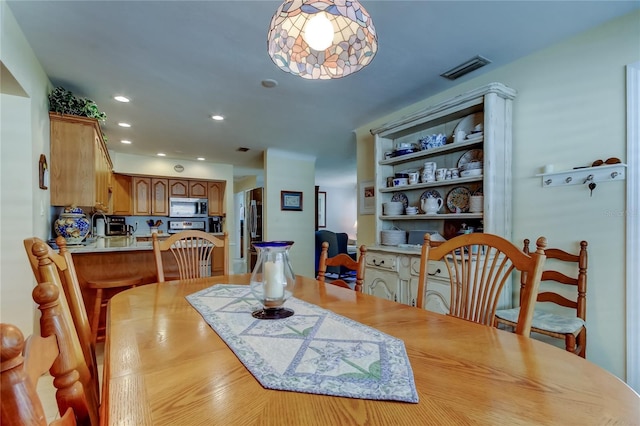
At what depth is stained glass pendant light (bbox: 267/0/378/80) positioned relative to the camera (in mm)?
1140

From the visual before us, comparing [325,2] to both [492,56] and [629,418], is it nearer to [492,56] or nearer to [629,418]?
[629,418]

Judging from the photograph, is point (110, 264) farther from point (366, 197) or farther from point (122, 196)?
point (122, 196)

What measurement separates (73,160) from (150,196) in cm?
334

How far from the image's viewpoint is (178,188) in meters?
6.14

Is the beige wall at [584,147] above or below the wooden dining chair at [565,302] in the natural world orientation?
above

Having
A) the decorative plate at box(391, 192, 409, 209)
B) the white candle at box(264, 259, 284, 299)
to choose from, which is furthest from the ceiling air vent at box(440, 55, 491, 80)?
the white candle at box(264, 259, 284, 299)

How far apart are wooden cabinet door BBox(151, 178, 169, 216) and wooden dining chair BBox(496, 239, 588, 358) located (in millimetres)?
5818

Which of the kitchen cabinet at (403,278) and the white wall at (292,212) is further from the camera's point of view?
the white wall at (292,212)

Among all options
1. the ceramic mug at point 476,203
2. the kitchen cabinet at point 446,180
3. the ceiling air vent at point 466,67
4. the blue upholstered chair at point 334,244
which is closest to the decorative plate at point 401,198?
the kitchen cabinet at point 446,180

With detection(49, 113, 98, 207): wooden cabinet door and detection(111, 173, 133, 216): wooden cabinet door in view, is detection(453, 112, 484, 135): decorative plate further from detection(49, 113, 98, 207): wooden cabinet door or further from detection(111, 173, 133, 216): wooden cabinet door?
detection(111, 173, 133, 216): wooden cabinet door

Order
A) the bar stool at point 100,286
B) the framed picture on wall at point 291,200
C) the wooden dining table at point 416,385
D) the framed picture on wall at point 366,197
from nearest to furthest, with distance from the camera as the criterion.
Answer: the wooden dining table at point 416,385 < the bar stool at point 100,286 < the framed picture on wall at point 366,197 < the framed picture on wall at point 291,200

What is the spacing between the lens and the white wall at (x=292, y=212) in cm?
506

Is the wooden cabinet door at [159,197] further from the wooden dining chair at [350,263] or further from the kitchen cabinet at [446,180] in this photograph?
the wooden dining chair at [350,263]

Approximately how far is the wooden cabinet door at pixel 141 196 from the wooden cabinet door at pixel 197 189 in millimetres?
746
